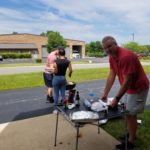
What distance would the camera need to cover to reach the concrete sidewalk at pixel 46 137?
409 centimetres

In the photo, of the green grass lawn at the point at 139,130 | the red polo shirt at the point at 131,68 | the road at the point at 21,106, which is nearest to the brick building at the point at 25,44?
the road at the point at 21,106

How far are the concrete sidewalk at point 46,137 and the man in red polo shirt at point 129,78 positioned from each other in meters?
0.56

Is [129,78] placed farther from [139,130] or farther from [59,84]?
[59,84]

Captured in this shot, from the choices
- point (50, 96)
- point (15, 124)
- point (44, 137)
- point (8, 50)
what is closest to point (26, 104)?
point (50, 96)

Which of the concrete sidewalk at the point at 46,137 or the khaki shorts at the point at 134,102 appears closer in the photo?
the khaki shorts at the point at 134,102

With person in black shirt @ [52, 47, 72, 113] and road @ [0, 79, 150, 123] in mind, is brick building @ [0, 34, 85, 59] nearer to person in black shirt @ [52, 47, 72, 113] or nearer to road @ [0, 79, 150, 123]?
road @ [0, 79, 150, 123]

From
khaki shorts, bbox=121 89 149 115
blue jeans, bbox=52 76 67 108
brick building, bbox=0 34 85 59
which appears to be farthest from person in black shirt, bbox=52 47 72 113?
brick building, bbox=0 34 85 59

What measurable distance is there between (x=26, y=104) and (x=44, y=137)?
3087mm

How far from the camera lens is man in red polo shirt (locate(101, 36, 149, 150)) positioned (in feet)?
10.6

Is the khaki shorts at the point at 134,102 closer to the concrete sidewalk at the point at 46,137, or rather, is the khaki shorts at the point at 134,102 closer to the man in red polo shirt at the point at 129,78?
the man in red polo shirt at the point at 129,78

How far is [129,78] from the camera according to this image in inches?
127

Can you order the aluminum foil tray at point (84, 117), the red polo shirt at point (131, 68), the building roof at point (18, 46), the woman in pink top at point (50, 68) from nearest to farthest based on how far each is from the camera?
the aluminum foil tray at point (84, 117)
the red polo shirt at point (131, 68)
the woman in pink top at point (50, 68)
the building roof at point (18, 46)

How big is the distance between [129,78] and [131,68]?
0.47 ft

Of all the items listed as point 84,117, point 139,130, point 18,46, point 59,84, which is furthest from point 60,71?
point 18,46
